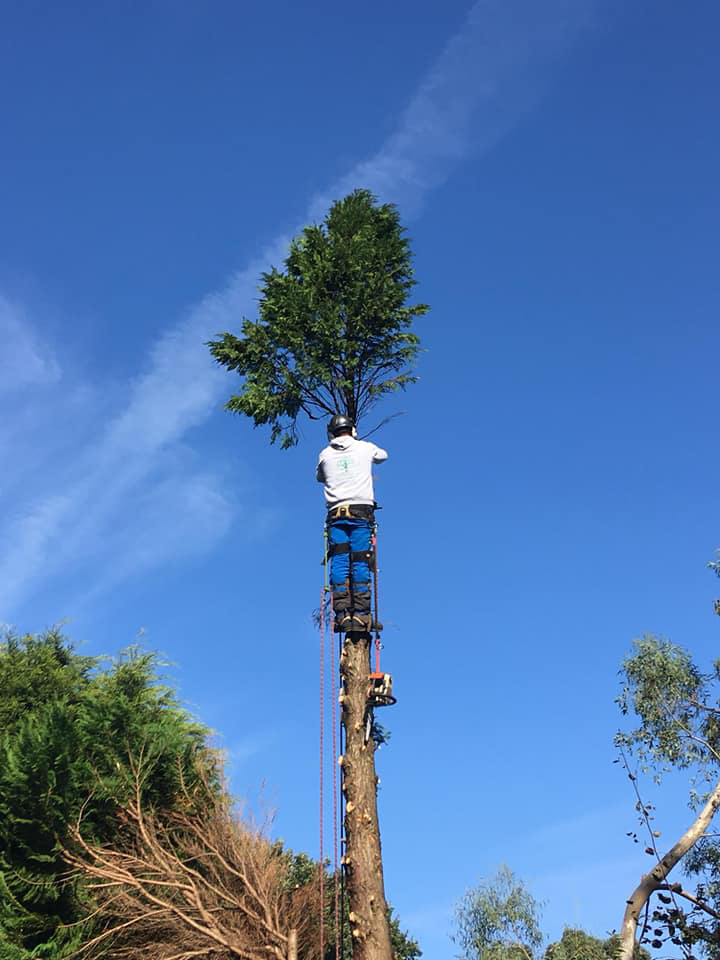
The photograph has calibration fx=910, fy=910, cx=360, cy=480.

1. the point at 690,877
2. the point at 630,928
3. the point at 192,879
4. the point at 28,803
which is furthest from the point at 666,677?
the point at 28,803

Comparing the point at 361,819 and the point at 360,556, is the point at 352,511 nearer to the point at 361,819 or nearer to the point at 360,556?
the point at 360,556

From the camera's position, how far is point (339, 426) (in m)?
12.1

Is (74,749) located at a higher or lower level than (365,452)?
lower

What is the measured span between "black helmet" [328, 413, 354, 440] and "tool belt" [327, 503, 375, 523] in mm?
1263

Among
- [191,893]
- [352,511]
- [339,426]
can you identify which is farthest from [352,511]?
[191,893]

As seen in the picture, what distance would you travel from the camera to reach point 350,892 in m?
9.75

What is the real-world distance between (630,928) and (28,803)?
793 cm

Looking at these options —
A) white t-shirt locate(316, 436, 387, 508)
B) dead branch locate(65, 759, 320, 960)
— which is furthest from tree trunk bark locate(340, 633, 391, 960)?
white t-shirt locate(316, 436, 387, 508)

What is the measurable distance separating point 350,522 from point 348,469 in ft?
2.30

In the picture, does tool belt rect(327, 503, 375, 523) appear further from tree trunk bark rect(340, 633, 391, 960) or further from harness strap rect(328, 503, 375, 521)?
tree trunk bark rect(340, 633, 391, 960)

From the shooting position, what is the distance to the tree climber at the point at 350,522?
35.8 ft

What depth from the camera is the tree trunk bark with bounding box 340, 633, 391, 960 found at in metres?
9.52

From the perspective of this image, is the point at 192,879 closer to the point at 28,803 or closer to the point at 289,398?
the point at 28,803

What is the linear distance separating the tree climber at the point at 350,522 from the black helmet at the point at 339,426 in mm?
119
